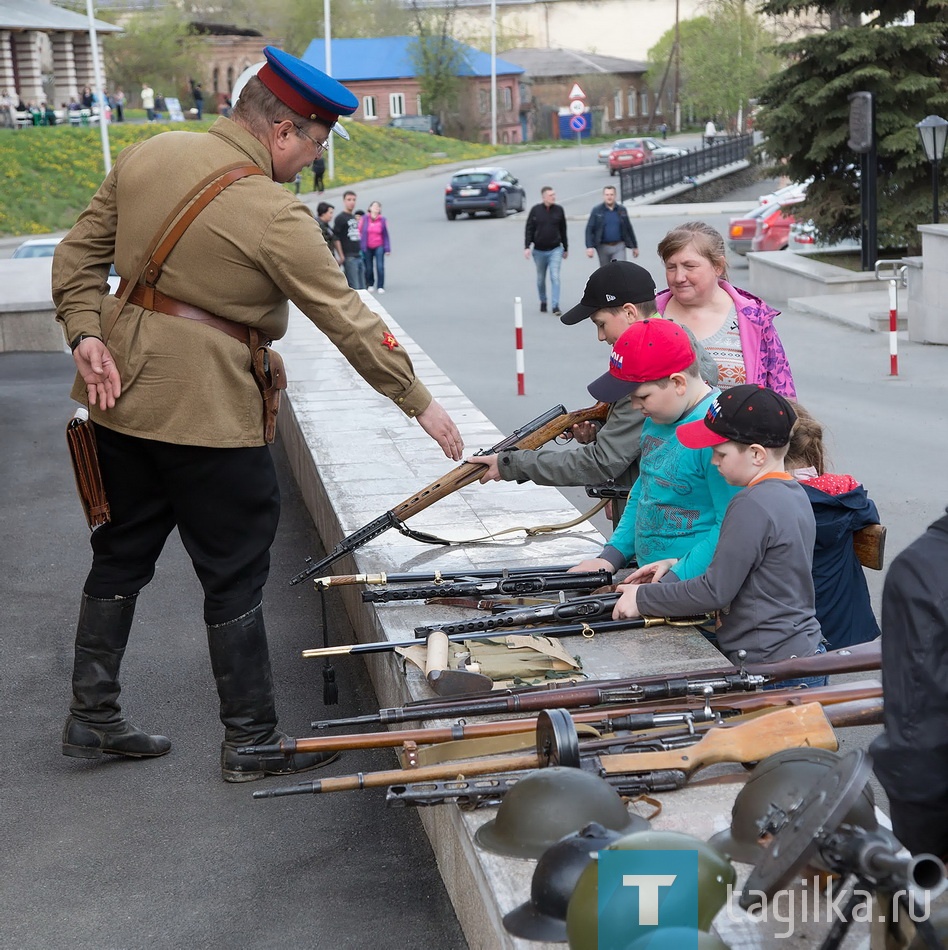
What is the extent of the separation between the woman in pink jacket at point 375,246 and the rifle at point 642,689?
23.0 m

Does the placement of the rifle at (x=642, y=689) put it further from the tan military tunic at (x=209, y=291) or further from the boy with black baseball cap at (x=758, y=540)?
the tan military tunic at (x=209, y=291)

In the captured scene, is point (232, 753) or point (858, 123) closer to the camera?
point (232, 753)

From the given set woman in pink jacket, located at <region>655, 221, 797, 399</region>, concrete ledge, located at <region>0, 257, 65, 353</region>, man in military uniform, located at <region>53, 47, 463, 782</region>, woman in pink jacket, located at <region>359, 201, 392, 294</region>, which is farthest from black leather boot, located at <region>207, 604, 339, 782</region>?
woman in pink jacket, located at <region>359, 201, 392, 294</region>

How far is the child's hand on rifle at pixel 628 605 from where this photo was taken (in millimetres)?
4762

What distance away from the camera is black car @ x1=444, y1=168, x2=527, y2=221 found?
43.6 m

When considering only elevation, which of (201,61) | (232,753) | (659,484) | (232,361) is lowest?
(232,753)

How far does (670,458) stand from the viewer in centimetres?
492

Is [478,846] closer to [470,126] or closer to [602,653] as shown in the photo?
[602,653]

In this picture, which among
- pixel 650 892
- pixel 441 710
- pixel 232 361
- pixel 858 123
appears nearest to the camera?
pixel 650 892

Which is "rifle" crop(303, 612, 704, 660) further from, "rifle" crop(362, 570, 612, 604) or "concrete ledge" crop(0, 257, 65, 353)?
"concrete ledge" crop(0, 257, 65, 353)

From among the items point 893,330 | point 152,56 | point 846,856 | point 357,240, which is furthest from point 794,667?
point 152,56

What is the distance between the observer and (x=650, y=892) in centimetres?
269

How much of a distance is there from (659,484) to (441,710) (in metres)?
1.36

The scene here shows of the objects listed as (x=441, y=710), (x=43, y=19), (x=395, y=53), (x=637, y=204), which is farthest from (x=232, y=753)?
(x=395, y=53)
